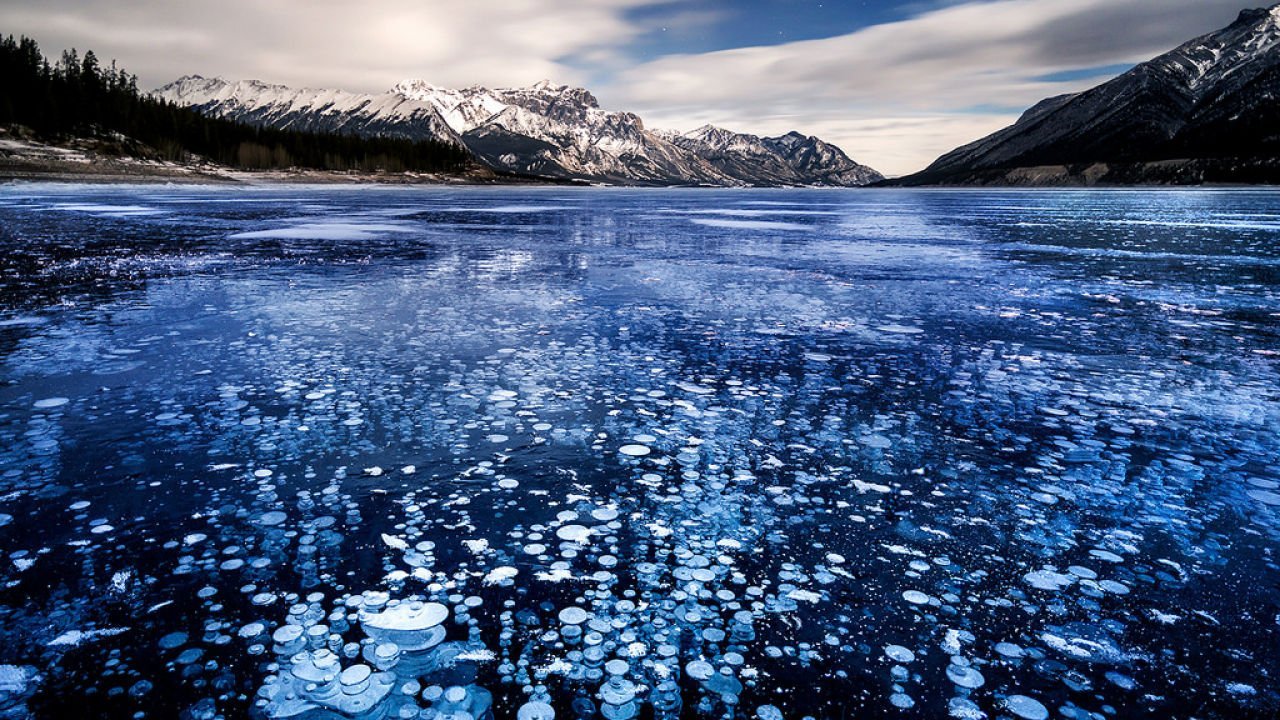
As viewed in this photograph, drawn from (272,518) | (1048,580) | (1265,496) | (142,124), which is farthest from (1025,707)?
(142,124)

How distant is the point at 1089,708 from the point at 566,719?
2.43m

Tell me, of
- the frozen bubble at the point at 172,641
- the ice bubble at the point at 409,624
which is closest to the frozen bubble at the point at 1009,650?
the ice bubble at the point at 409,624

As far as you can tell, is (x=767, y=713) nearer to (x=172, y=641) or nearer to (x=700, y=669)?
(x=700, y=669)

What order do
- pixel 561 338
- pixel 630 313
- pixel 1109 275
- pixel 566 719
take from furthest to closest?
pixel 1109 275 < pixel 630 313 < pixel 561 338 < pixel 566 719

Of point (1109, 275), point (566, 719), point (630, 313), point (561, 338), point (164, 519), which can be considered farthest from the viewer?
point (1109, 275)

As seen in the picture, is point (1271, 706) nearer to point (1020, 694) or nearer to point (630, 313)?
point (1020, 694)

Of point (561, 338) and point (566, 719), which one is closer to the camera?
point (566, 719)

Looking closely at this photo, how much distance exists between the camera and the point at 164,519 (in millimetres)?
5090

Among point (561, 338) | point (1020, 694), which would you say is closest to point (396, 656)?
point (1020, 694)

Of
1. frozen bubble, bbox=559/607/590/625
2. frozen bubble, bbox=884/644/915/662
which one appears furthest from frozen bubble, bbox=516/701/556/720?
frozen bubble, bbox=884/644/915/662

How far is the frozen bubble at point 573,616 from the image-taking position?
398cm

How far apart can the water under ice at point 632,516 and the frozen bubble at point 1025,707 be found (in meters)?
0.02

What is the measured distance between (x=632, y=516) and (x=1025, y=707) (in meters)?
2.68

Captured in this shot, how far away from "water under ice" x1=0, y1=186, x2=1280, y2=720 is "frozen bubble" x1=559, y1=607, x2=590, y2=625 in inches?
0.7
